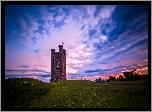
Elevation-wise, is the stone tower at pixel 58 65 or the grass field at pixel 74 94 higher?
the stone tower at pixel 58 65

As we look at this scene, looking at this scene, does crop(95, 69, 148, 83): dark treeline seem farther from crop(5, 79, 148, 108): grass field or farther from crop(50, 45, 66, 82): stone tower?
crop(50, 45, 66, 82): stone tower

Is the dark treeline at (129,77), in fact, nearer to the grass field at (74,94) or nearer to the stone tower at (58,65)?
the grass field at (74,94)

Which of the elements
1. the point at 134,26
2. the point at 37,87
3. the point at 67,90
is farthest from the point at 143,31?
the point at 37,87

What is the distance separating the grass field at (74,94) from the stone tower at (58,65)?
0.43 feet

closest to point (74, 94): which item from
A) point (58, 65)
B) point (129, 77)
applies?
point (58, 65)

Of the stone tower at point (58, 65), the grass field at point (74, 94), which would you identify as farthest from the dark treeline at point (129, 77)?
the stone tower at point (58, 65)

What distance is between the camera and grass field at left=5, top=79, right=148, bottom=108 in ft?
16.2

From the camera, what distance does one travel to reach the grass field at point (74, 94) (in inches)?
194

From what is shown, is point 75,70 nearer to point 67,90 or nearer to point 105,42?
point 67,90

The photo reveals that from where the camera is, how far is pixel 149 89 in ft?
16.2

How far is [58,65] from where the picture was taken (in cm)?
511

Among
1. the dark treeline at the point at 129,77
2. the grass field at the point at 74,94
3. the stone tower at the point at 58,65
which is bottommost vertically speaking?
the grass field at the point at 74,94

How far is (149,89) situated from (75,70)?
5.28ft

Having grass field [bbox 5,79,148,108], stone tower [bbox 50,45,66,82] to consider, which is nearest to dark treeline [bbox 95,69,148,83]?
grass field [bbox 5,79,148,108]
